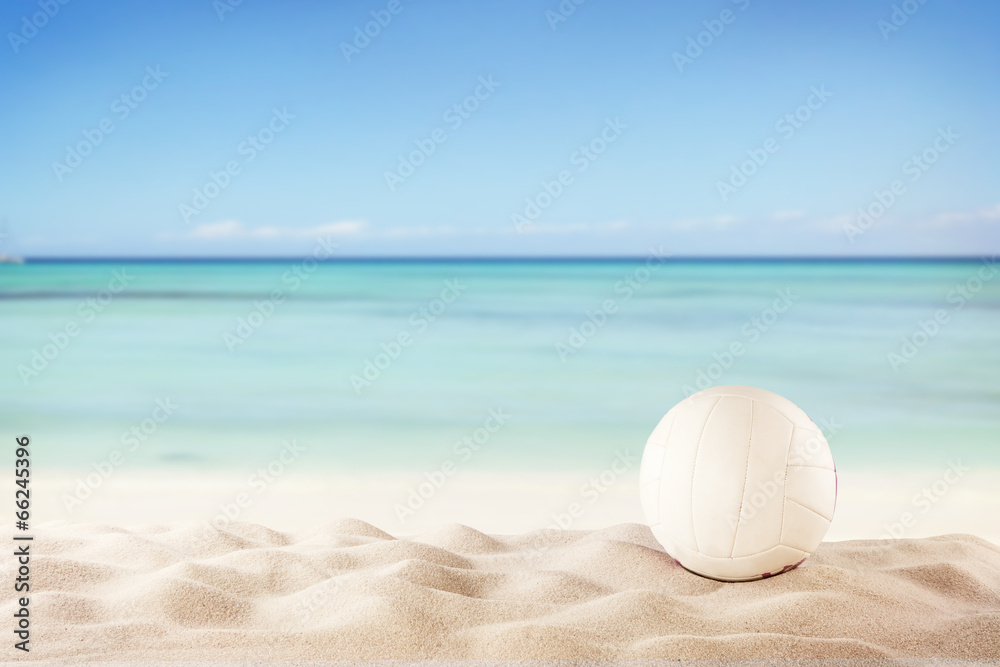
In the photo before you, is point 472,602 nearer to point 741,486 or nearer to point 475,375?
point 741,486

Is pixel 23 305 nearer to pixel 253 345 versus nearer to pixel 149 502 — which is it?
pixel 253 345

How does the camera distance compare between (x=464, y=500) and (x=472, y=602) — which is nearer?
(x=472, y=602)

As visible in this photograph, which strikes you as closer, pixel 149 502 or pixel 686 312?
pixel 149 502

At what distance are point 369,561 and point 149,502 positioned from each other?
243 cm

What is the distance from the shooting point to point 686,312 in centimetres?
1648

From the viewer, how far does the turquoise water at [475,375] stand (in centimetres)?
673

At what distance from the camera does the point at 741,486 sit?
3121mm

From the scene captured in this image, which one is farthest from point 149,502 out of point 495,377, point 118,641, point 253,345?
point 253,345

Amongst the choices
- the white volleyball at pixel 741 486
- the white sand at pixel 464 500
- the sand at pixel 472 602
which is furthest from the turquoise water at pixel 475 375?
the white volleyball at pixel 741 486

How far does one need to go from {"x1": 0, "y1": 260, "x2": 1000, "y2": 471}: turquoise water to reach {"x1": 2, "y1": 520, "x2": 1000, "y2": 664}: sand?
7.64 feet

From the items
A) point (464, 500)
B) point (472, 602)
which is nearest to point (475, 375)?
point (464, 500)

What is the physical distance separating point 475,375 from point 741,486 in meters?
6.91

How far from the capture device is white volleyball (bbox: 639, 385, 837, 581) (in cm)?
314

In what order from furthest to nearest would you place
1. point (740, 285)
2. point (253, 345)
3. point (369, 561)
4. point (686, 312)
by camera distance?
point (740, 285) < point (686, 312) < point (253, 345) < point (369, 561)
